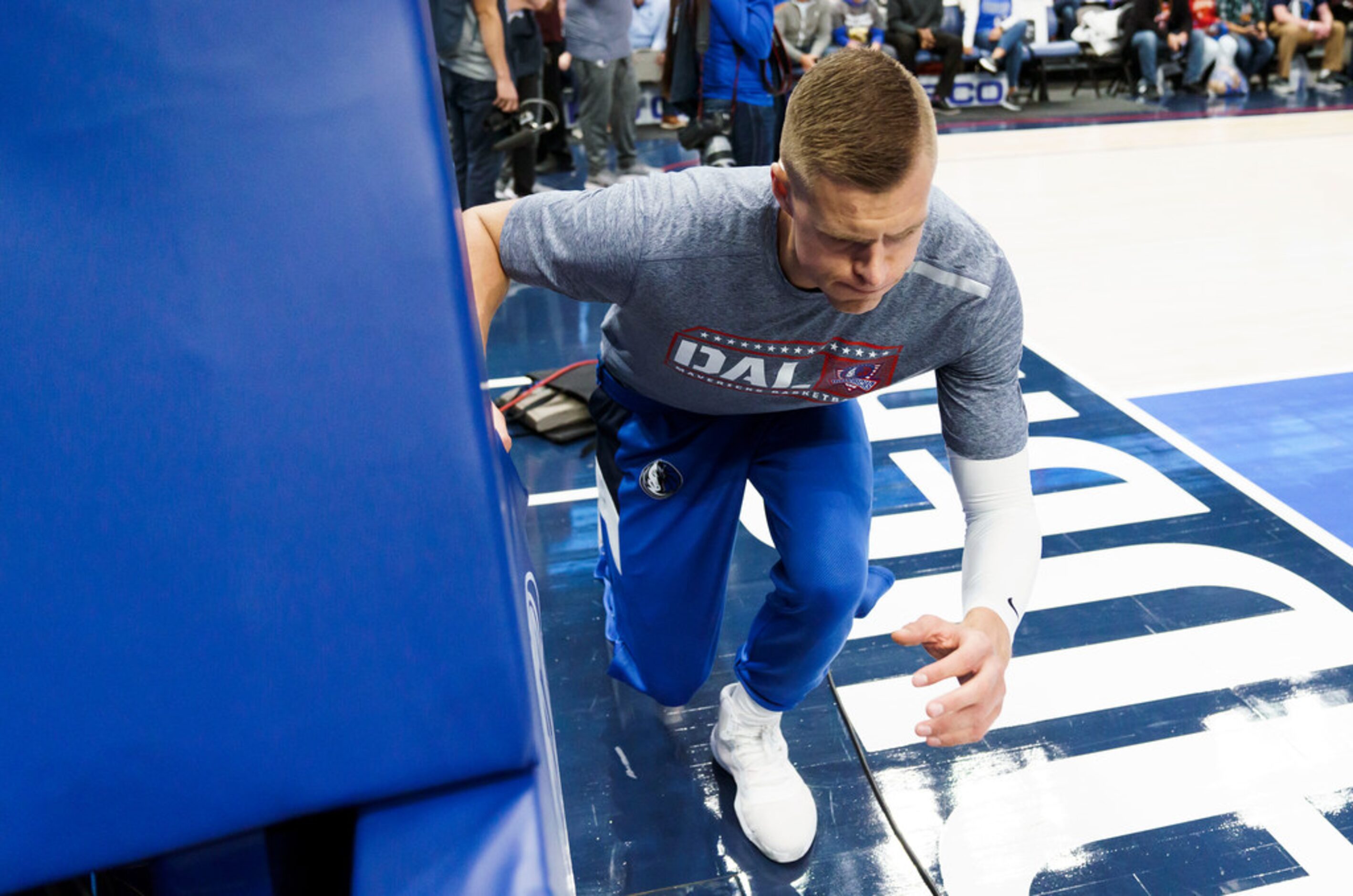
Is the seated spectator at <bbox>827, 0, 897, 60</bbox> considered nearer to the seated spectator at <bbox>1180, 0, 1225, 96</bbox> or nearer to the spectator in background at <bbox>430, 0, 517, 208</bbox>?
the seated spectator at <bbox>1180, 0, 1225, 96</bbox>

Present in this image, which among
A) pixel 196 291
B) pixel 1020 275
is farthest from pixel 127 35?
pixel 1020 275

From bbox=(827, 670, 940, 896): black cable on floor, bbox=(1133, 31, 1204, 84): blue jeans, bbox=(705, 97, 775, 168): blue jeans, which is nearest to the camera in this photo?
bbox=(827, 670, 940, 896): black cable on floor

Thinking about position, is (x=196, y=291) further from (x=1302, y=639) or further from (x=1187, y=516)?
(x=1187, y=516)

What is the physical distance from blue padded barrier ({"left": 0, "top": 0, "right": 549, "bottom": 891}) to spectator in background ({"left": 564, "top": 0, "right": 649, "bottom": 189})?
5483 millimetres

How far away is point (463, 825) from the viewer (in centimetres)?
86

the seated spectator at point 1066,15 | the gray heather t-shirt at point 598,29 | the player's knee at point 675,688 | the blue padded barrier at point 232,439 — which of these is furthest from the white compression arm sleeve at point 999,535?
the seated spectator at point 1066,15

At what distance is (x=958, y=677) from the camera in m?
1.30

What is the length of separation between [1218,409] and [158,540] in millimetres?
3535

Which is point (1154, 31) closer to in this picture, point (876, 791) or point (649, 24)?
point (649, 24)

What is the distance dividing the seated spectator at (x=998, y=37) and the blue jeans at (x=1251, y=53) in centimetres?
210

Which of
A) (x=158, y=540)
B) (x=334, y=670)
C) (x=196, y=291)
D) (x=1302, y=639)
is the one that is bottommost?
(x=1302, y=639)

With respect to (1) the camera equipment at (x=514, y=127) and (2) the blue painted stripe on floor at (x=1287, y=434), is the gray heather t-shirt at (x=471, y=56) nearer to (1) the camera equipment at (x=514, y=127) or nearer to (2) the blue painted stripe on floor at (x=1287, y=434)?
(1) the camera equipment at (x=514, y=127)

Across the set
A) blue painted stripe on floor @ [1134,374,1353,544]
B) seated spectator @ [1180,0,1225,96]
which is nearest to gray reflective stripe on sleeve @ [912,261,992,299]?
blue painted stripe on floor @ [1134,374,1353,544]

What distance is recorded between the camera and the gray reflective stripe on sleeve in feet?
5.14
